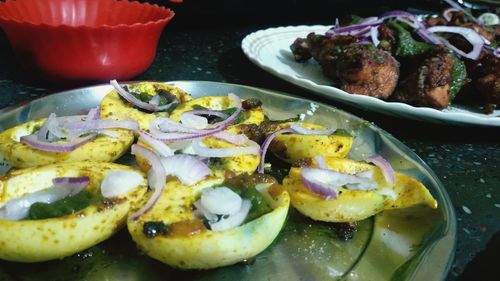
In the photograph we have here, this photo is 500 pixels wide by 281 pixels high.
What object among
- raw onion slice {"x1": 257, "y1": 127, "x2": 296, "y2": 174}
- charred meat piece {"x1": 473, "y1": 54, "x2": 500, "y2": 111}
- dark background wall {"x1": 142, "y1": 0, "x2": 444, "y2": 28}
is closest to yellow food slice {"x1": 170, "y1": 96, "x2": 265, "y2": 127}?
raw onion slice {"x1": 257, "y1": 127, "x2": 296, "y2": 174}

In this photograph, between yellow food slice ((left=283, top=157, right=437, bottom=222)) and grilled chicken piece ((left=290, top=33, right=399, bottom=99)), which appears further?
grilled chicken piece ((left=290, top=33, right=399, bottom=99))

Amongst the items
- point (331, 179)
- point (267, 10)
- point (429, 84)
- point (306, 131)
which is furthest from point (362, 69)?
point (267, 10)

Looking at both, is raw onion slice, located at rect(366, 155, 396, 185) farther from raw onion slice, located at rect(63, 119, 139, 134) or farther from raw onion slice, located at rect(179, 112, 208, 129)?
raw onion slice, located at rect(63, 119, 139, 134)

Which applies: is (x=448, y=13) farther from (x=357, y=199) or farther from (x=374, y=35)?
(x=357, y=199)

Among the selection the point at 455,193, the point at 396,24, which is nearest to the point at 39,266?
the point at 455,193

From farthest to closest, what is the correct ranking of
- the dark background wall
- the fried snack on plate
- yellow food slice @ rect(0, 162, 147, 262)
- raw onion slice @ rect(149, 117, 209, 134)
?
the dark background wall → raw onion slice @ rect(149, 117, 209, 134) → the fried snack on plate → yellow food slice @ rect(0, 162, 147, 262)

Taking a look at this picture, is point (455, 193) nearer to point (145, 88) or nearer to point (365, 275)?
point (365, 275)

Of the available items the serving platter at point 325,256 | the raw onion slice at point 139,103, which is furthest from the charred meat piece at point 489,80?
the raw onion slice at point 139,103
